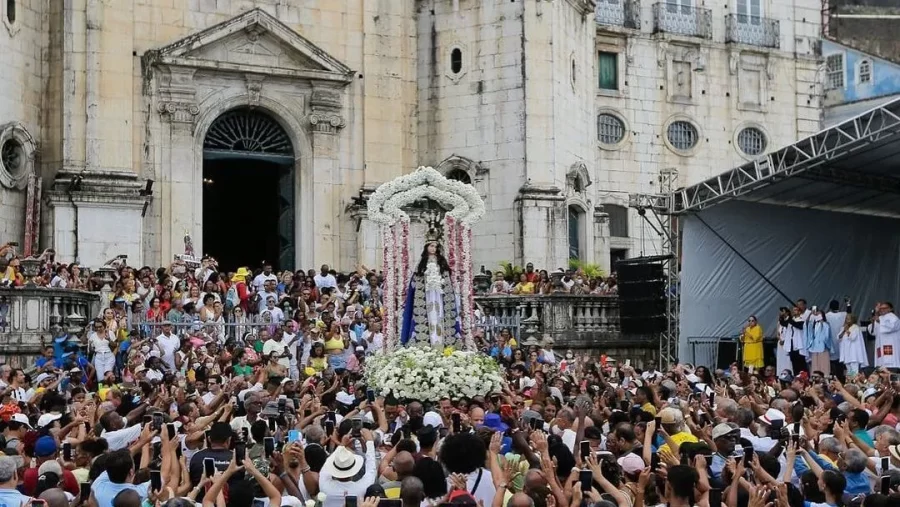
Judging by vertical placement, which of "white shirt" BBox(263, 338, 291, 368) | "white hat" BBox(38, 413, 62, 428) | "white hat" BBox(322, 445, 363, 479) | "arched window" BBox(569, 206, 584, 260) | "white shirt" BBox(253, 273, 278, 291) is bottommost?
"white hat" BBox(322, 445, 363, 479)

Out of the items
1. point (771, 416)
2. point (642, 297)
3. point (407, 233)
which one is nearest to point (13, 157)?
point (407, 233)

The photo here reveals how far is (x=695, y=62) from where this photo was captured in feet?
154

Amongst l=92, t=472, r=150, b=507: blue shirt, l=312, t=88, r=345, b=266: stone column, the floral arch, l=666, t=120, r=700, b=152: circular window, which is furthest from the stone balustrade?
l=666, t=120, r=700, b=152: circular window

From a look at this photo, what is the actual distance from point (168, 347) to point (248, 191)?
15128 mm

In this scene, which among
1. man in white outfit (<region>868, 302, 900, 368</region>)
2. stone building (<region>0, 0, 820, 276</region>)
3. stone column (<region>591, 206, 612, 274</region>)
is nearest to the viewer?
Answer: man in white outfit (<region>868, 302, 900, 368</region>)

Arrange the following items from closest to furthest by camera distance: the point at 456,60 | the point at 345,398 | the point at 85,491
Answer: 1. the point at 85,491
2. the point at 345,398
3. the point at 456,60

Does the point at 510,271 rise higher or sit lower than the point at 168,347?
higher

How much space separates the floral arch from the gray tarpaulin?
22.1ft

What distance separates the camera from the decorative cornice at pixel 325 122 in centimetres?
3541

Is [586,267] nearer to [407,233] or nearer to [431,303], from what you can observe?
[407,233]

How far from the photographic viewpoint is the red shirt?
11367mm

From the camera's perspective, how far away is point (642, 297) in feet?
100

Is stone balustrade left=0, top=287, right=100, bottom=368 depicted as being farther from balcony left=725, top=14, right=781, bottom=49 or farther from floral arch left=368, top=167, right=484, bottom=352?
balcony left=725, top=14, right=781, bottom=49

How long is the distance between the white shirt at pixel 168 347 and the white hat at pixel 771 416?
466 inches
